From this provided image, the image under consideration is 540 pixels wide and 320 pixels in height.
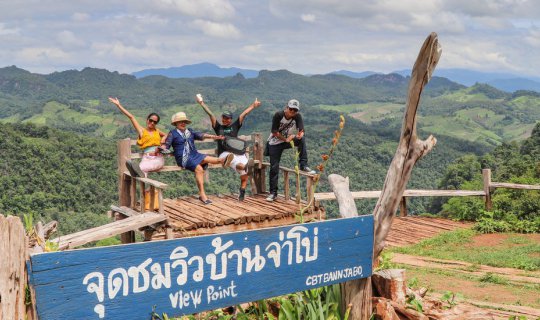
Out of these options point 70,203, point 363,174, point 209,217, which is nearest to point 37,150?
point 70,203

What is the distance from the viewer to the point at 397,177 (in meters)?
4.21

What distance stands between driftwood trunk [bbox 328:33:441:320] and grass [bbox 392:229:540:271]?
6.12 m

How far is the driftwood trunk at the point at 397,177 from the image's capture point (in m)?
3.97

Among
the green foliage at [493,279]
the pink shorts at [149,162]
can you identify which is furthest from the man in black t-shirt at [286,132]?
the green foliage at [493,279]

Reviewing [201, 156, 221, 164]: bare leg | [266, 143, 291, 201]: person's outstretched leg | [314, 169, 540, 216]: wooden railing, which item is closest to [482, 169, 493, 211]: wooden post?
[314, 169, 540, 216]: wooden railing

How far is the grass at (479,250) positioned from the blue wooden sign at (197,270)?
667 cm

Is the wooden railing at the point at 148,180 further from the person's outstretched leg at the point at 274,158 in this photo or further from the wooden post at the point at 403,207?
the wooden post at the point at 403,207

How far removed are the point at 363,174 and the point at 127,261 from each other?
63987 millimetres

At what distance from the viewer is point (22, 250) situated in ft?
8.88

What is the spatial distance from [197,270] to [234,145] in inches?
240

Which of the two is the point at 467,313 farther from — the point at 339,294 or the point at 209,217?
the point at 209,217

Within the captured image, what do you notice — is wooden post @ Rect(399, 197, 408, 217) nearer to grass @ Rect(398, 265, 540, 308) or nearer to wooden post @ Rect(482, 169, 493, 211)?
wooden post @ Rect(482, 169, 493, 211)

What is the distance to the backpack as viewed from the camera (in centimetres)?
916

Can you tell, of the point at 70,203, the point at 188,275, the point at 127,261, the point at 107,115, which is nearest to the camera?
the point at 127,261
